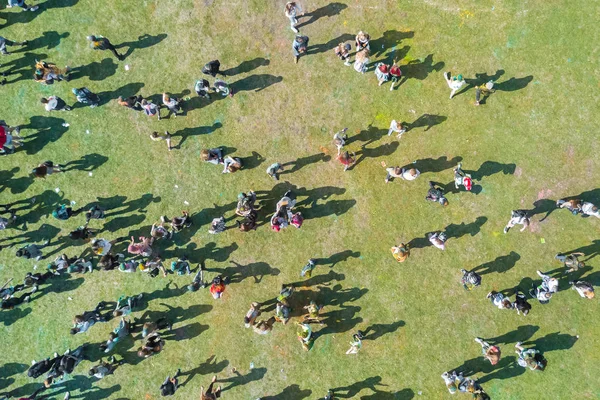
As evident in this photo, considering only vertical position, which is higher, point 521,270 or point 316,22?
point 316,22

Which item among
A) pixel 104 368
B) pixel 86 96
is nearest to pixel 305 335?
pixel 104 368

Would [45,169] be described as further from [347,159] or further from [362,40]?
[362,40]

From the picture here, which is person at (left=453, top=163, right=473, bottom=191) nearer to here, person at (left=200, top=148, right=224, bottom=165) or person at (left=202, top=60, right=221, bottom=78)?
person at (left=200, top=148, right=224, bottom=165)

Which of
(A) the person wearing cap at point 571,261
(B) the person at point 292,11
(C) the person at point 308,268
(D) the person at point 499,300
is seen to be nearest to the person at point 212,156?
(C) the person at point 308,268

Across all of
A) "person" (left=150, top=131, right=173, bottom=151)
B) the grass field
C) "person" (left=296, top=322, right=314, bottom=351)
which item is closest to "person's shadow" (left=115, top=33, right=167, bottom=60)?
the grass field

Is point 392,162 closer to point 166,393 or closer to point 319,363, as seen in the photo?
point 319,363

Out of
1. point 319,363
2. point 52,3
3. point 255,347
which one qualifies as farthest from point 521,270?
point 52,3
